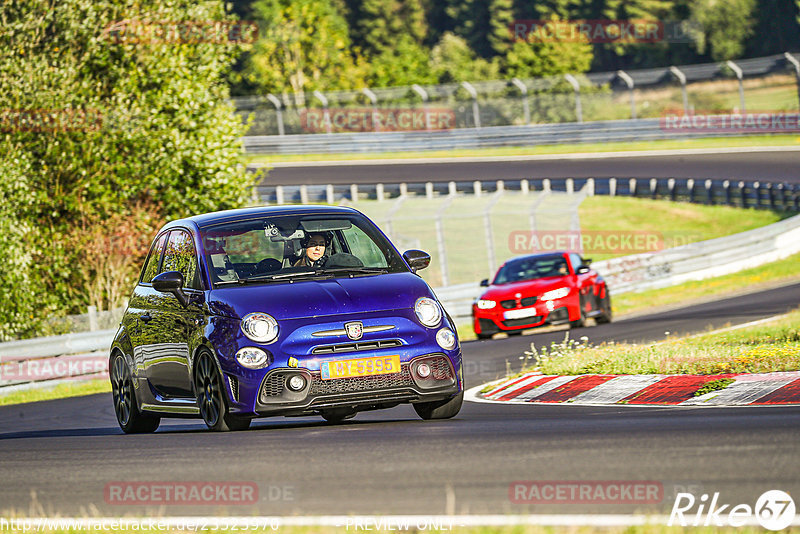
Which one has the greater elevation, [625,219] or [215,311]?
[215,311]

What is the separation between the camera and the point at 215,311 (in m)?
8.65

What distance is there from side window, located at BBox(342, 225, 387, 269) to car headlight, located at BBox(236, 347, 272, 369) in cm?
137

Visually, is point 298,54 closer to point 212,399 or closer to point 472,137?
point 472,137

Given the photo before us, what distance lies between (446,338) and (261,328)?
1321 millimetres

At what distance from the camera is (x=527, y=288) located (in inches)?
822

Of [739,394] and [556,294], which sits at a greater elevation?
[739,394]

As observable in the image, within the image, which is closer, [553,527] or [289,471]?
[553,527]

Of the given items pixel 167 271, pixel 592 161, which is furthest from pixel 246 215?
pixel 592 161

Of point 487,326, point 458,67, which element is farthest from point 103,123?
point 458,67

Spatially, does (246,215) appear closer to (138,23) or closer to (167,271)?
(167,271)

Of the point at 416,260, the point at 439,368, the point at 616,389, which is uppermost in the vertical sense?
the point at 416,260

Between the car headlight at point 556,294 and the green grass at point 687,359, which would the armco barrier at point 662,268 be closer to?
the car headlight at point 556,294

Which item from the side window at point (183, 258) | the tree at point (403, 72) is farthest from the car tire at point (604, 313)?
the tree at point (403, 72)

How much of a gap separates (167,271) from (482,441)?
12.4ft
